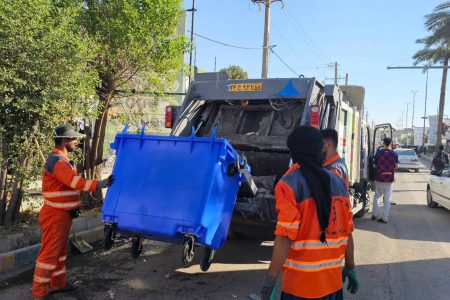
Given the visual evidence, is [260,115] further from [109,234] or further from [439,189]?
[439,189]

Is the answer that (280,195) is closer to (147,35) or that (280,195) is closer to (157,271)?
(157,271)

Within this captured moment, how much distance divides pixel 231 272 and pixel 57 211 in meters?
2.16

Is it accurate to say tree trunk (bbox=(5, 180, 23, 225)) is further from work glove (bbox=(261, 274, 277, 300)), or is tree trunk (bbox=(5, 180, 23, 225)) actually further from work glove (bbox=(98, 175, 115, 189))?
work glove (bbox=(261, 274, 277, 300))

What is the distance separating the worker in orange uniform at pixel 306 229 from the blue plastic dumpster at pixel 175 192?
4.69 ft

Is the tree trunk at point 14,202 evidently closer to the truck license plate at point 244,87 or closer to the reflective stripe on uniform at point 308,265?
the truck license plate at point 244,87

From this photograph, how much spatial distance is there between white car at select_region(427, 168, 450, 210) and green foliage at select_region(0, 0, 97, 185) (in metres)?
8.05

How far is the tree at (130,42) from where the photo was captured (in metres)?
6.79

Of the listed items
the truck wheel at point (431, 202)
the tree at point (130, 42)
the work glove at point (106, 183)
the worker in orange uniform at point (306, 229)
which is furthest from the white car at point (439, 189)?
the worker in orange uniform at point (306, 229)

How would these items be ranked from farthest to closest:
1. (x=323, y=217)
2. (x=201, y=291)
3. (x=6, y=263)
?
(x=6, y=263) → (x=201, y=291) → (x=323, y=217)

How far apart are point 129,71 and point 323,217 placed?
542 centimetres

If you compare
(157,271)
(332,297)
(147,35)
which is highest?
(147,35)

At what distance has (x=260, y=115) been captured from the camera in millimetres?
6590

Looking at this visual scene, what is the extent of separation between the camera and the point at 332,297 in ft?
8.88

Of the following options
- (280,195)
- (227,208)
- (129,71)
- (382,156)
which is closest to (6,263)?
(227,208)
